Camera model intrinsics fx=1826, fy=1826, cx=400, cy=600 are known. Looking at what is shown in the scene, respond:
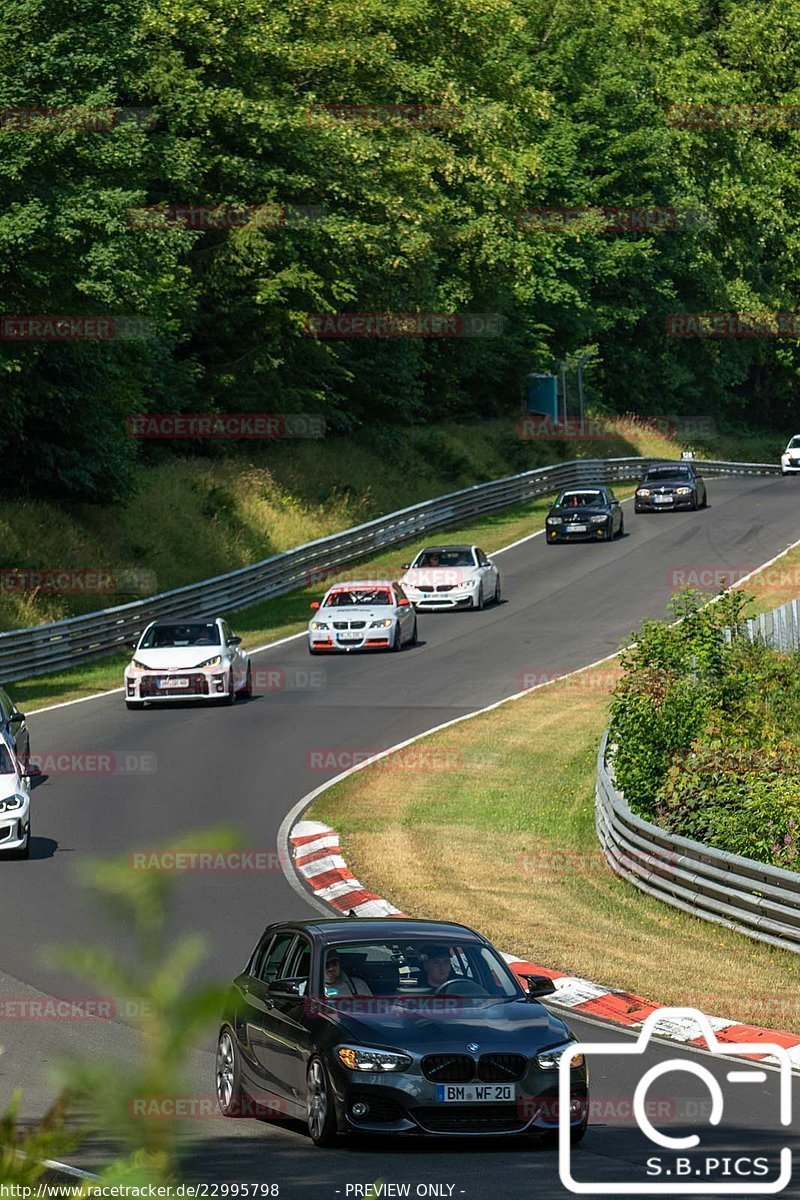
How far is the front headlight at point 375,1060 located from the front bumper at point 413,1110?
1.6 inches

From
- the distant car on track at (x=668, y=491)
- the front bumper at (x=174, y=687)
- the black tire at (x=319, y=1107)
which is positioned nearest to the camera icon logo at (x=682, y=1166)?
the black tire at (x=319, y=1107)

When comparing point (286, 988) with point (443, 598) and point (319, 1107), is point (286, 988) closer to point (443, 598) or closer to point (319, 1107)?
point (319, 1107)

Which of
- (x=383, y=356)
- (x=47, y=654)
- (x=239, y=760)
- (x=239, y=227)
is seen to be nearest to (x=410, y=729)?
(x=239, y=760)

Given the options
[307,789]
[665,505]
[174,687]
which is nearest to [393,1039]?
[307,789]

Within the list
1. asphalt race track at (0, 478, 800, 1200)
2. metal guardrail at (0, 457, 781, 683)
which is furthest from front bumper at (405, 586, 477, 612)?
metal guardrail at (0, 457, 781, 683)

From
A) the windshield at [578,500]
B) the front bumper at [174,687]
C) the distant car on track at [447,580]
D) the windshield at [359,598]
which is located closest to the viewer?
the front bumper at [174,687]

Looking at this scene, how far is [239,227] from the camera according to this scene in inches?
2082

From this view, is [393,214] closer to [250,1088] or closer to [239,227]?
[239,227]

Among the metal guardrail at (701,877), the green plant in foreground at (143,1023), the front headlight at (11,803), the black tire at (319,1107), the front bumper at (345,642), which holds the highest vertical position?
the green plant in foreground at (143,1023)

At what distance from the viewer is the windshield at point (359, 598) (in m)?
38.8

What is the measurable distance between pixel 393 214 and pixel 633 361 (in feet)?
100

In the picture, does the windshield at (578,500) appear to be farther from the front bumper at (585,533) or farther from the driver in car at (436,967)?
the driver in car at (436,967)

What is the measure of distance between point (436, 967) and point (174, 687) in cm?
2173

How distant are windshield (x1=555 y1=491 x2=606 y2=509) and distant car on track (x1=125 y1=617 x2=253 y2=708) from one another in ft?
71.3
